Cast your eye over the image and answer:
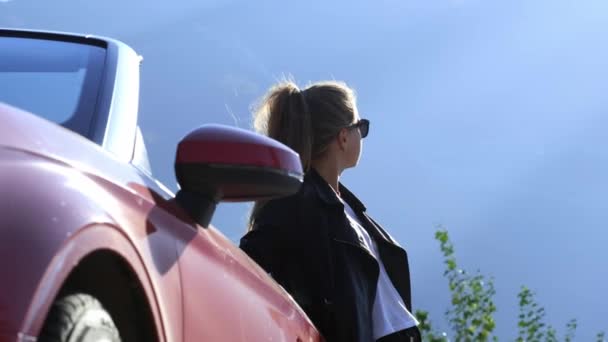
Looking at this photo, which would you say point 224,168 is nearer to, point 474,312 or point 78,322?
point 78,322

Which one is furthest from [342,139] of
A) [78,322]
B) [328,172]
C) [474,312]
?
[474,312]

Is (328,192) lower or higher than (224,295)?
higher

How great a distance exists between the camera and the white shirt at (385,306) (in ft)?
13.1

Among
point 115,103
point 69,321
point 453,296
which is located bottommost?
point 69,321

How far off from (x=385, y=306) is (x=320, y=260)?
308 mm

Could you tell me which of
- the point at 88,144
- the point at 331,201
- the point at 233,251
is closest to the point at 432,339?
the point at 331,201

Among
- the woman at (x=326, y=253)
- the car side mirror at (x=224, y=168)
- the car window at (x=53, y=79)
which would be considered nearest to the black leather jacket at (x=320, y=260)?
the woman at (x=326, y=253)

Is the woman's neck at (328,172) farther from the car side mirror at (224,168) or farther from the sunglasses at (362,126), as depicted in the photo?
the car side mirror at (224,168)

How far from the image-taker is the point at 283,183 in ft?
7.55

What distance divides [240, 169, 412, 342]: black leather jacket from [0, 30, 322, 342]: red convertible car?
3.10 feet

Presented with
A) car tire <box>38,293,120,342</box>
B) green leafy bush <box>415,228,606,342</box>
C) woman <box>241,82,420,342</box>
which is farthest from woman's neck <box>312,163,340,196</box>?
green leafy bush <box>415,228,606,342</box>

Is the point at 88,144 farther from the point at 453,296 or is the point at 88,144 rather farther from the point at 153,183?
the point at 453,296

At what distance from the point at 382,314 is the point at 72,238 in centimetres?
249

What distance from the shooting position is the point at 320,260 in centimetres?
391
